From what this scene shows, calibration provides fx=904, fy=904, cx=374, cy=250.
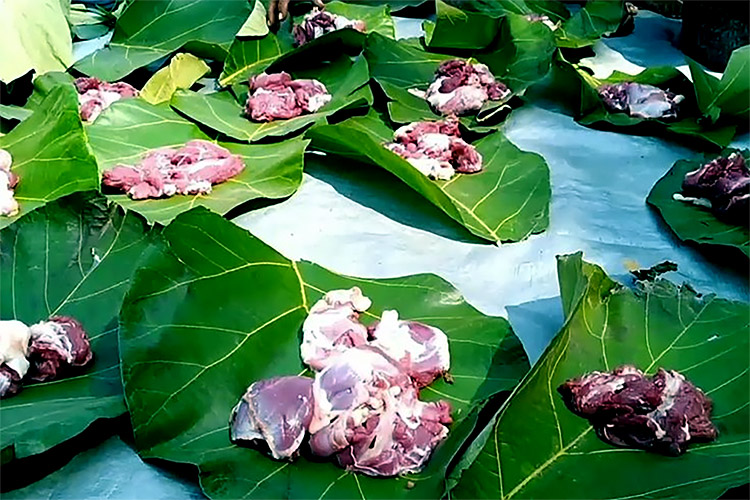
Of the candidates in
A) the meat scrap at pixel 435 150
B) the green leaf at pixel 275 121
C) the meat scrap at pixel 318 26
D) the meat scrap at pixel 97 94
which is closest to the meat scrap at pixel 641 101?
the meat scrap at pixel 435 150

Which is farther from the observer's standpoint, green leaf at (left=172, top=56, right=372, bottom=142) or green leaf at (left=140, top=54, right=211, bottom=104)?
green leaf at (left=140, top=54, right=211, bottom=104)

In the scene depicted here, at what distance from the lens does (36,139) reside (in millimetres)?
1645

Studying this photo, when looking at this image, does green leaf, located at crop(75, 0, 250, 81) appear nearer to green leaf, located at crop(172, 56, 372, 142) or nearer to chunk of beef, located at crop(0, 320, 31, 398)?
green leaf, located at crop(172, 56, 372, 142)

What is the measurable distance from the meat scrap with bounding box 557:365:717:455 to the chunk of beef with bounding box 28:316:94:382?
24.9 inches

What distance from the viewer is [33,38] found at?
6.64ft

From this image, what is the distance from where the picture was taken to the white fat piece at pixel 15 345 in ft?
3.86

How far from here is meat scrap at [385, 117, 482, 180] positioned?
171 cm

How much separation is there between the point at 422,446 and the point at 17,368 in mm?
540

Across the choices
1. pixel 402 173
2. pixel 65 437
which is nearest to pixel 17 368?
pixel 65 437

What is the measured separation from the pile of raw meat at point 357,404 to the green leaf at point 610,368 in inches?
3.7

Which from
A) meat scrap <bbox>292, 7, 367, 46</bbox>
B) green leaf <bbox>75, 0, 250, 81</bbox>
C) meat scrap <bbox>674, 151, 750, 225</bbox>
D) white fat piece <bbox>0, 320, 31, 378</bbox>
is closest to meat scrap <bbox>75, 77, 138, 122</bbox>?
green leaf <bbox>75, 0, 250, 81</bbox>

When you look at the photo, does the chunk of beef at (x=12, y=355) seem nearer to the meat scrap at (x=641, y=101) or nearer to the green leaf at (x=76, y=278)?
the green leaf at (x=76, y=278)

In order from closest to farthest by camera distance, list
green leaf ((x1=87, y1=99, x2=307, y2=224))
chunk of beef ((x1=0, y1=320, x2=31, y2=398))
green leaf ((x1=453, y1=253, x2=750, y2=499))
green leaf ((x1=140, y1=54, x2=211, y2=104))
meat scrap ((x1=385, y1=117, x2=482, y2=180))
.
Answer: green leaf ((x1=453, y1=253, x2=750, y2=499)) → chunk of beef ((x1=0, y1=320, x2=31, y2=398)) → green leaf ((x1=87, y1=99, x2=307, y2=224)) → meat scrap ((x1=385, y1=117, x2=482, y2=180)) → green leaf ((x1=140, y1=54, x2=211, y2=104))

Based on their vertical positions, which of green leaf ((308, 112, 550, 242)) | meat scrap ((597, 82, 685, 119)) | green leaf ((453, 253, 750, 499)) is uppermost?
green leaf ((453, 253, 750, 499))
